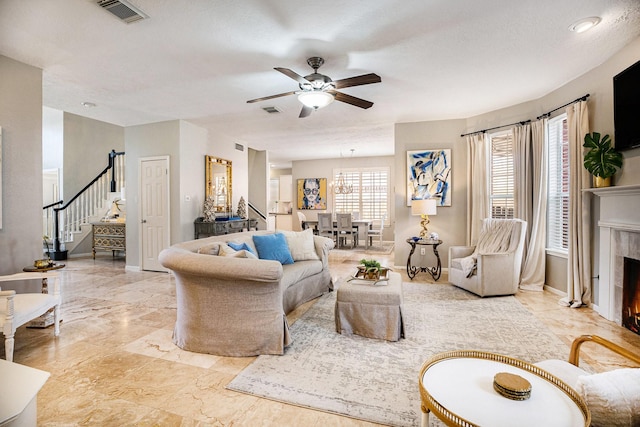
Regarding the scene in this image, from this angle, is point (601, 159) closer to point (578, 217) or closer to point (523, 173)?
point (578, 217)

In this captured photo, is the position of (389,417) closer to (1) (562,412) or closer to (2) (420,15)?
(1) (562,412)

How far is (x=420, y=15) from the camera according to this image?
2.48m

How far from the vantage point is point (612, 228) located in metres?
3.20

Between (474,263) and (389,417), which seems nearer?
(389,417)

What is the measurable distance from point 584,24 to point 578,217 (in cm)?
211

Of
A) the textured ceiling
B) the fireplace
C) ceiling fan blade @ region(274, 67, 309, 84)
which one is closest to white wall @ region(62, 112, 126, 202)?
the textured ceiling

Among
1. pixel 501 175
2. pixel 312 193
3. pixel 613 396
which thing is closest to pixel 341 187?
pixel 312 193

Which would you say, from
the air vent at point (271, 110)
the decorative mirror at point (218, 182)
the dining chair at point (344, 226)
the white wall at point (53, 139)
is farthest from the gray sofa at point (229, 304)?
the white wall at point (53, 139)

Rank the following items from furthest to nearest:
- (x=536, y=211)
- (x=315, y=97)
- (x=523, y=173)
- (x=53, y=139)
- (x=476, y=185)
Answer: (x=53, y=139) < (x=476, y=185) < (x=523, y=173) < (x=536, y=211) < (x=315, y=97)

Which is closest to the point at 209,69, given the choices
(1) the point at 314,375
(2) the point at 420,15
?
(2) the point at 420,15

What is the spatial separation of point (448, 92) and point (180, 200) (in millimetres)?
4658

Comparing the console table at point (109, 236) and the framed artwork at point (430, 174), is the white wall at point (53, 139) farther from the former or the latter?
the framed artwork at point (430, 174)

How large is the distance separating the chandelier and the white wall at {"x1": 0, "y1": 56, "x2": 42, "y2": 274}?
7.30 meters

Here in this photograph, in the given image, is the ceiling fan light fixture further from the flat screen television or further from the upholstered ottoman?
the flat screen television
